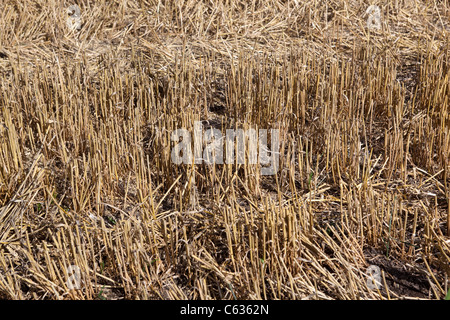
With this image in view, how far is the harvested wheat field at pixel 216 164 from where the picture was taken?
2271 millimetres

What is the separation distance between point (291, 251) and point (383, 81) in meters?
1.78

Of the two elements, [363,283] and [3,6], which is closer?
[363,283]

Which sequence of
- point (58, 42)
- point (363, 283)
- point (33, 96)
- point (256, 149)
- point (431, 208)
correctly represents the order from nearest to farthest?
point (363, 283)
point (431, 208)
point (256, 149)
point (33, 96)
point (58, 42)

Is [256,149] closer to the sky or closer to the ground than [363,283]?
closer to the sky

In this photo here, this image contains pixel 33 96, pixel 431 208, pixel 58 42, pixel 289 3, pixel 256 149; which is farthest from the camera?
pixel 289 3

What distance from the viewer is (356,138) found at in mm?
2928

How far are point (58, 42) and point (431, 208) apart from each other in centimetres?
318

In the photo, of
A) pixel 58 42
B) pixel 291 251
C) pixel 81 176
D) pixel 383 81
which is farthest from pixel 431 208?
pixel 58 42

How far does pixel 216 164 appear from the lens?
3029 mm

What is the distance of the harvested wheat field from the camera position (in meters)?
2.27

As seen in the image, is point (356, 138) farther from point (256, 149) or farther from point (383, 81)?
point (383, 81)

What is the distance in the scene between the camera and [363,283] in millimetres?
2217
